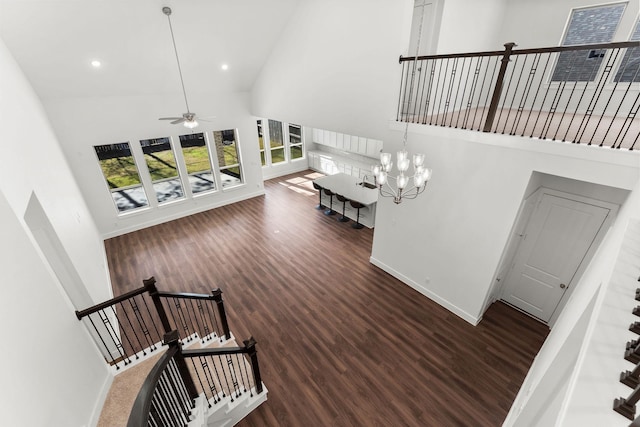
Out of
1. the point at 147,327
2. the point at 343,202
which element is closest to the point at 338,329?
the point at 147,327

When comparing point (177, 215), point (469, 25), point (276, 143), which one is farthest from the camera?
point (276, 143)

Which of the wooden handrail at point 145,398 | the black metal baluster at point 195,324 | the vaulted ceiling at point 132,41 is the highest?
the vaulted ceiling at point 132,41

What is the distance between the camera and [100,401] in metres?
2.91

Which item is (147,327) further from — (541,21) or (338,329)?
(541,21)

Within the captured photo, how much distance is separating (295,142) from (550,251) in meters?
9.48

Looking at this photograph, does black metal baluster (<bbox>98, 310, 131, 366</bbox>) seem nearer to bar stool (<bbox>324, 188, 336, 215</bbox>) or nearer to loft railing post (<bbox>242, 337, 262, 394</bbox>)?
loft railing post (<bbox>242, 337, 262, 394</bbox>)

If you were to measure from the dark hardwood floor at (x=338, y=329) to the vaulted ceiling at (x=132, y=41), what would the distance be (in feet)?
12.6

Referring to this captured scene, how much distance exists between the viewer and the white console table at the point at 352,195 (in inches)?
291

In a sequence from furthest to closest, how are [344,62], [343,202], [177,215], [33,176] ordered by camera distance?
[177,215]
[343,202]
[344,62]
[33,176]

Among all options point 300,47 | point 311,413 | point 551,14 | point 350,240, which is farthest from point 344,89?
point 311,413

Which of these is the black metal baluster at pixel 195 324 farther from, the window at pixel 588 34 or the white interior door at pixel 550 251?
the window at pixel 588 34

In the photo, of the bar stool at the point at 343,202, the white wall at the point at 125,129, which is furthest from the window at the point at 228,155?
the bar stool at the point at 343,202

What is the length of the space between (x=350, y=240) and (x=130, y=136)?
20.5ft

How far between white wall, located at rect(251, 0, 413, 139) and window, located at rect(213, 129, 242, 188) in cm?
290
